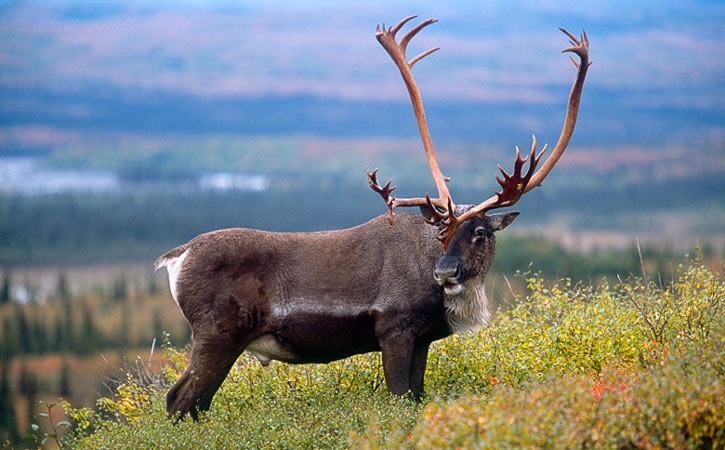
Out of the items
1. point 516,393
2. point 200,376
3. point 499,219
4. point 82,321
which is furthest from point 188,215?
point 516,393

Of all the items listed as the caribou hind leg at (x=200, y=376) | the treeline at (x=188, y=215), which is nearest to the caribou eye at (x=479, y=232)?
the caribou hind leg at (x=200, y=376)

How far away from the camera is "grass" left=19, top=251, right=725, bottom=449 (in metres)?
6.62

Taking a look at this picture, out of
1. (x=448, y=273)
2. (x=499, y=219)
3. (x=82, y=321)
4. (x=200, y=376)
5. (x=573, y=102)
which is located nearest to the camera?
(x=448, y=273)

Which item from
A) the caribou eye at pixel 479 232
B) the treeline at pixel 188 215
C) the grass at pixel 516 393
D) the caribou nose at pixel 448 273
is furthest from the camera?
the treeline at pixel 188 215

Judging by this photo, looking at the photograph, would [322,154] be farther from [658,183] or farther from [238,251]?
[238,251]

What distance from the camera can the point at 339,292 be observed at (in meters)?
9.81

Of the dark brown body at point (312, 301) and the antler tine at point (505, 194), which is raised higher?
the antler tine at point (505, 194)

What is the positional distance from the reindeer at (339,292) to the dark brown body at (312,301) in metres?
0.01

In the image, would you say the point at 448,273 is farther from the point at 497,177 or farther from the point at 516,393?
the point at 516,393

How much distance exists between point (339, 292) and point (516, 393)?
2772mm

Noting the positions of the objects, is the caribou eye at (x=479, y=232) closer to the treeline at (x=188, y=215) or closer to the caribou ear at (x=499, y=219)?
the caribou ear at (x=499, y=219)

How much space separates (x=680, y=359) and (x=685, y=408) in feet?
3.34

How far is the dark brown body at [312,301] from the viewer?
31.7ft

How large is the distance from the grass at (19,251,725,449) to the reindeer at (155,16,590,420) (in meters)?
0.55
